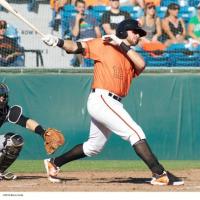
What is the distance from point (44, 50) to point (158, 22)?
2.31 m

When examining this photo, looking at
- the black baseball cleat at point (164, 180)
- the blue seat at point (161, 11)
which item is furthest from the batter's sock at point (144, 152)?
the blue seat at point (161, 11)

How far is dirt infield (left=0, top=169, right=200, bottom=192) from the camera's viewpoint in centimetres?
799

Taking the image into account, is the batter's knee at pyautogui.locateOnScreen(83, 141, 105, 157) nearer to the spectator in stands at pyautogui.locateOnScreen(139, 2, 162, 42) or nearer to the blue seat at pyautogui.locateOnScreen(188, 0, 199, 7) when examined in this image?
the spectator in stands at pyautogui.locateOnScreen(139, 2, 162, 42)

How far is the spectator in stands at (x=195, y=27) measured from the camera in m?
14.3

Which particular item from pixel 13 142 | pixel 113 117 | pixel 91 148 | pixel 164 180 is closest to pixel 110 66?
pixel 113 117

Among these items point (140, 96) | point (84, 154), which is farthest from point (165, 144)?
point (84, 154)

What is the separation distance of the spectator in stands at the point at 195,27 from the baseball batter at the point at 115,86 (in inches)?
230

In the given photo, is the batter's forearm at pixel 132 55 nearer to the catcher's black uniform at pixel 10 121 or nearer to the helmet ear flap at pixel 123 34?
the helmet ear flap at pixel 123 34

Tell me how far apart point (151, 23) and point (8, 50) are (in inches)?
112

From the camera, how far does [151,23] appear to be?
1423cm

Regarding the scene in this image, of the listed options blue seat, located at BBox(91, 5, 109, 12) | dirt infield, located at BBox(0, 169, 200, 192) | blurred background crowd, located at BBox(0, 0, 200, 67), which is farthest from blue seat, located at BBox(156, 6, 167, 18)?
dirt infield, located at BBox(0, 169, 200, 192)

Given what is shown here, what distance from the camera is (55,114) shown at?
1349cm
